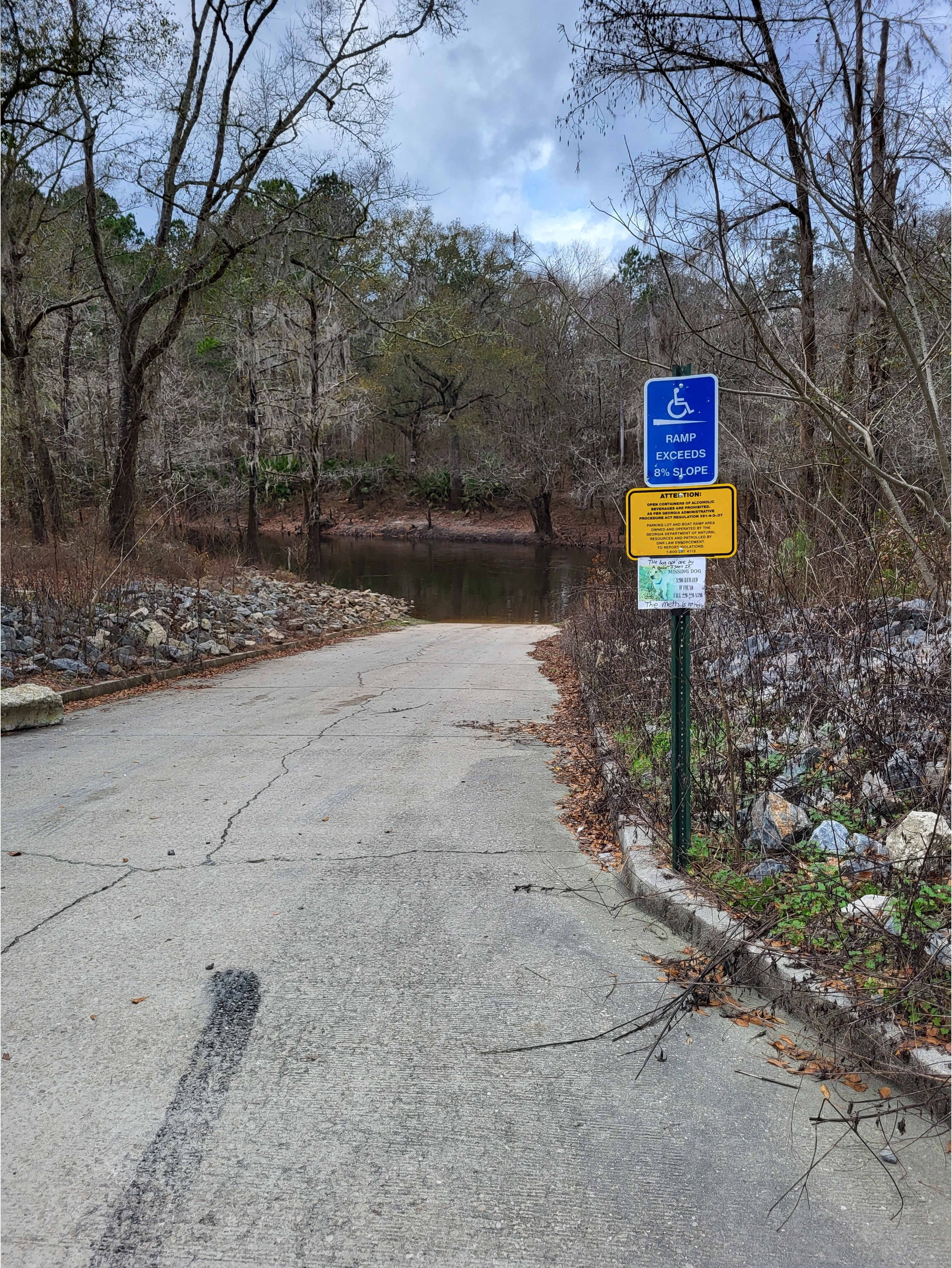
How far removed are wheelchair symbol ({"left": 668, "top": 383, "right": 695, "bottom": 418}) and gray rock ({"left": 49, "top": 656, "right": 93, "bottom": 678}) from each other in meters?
8.87

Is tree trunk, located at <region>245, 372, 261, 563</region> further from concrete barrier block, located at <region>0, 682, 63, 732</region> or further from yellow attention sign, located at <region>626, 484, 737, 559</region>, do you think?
yellow attention sign, located at <region>626, 484, 737, 559</region>

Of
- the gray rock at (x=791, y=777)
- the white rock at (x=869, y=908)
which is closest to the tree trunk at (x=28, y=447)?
the gray rock at (x=791, y=777)

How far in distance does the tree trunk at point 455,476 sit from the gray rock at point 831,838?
50967mm

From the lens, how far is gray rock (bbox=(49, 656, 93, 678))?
10.5 m

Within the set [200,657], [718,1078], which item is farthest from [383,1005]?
[200,657]

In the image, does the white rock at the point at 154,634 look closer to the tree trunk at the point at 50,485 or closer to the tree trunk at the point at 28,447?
the tree trunk at the point at 28,447

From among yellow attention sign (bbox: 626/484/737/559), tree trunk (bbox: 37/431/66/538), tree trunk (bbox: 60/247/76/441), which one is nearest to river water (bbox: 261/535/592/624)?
tree trunk (bbox: 60/247/76/441)

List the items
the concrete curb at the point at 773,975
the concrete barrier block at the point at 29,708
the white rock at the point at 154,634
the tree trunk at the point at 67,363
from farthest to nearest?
the tree trunk at the point at 67,363 → the white rock at the point at 154,634 → the concrete barrier block at the point at 29,708 → the concrete curb at the point at 773,975

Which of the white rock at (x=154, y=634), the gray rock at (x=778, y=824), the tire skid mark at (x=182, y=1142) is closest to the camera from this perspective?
the tire skid mark at (x=182, y=1142)

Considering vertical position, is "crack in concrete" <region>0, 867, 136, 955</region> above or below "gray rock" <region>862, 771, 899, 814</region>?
below

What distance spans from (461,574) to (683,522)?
33.2 meters

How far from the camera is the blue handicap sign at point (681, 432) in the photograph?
12.9ft

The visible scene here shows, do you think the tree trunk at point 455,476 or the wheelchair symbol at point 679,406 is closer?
the wheelchair symbol at point 679,406

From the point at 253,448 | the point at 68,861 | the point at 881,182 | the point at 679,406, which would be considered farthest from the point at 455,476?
the point at 679,406
